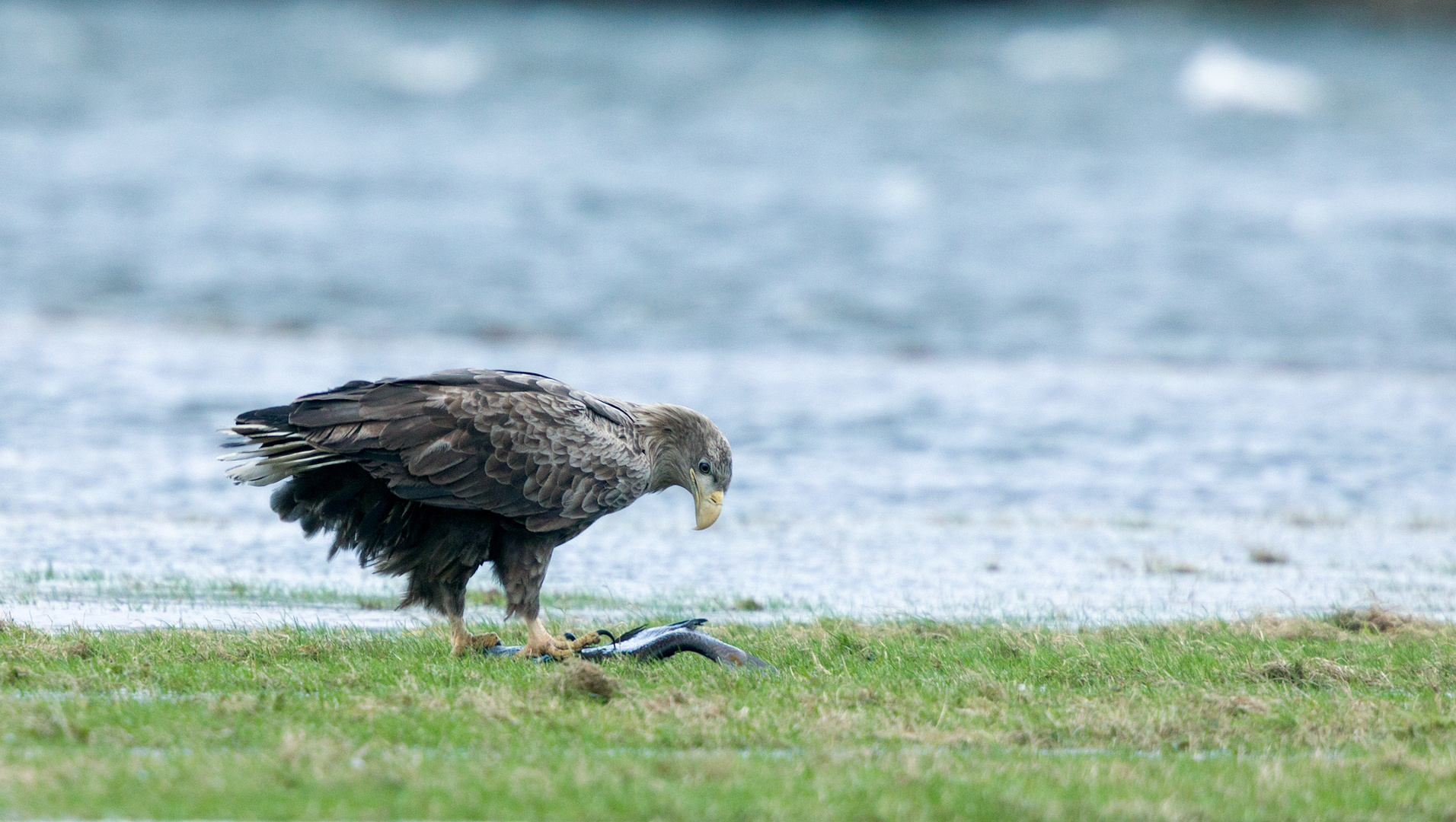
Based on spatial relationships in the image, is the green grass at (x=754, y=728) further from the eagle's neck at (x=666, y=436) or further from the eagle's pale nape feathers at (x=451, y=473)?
the eagle's neck at (x=666, y=436)

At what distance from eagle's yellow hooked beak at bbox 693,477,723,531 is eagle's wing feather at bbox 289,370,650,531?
39 centimetres

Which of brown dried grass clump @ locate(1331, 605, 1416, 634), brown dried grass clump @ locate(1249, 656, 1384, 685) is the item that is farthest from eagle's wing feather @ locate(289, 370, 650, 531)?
brown dried grass clump @ locate(1331, 605, 1416, 634)

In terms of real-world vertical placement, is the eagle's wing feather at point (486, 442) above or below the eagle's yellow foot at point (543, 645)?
above

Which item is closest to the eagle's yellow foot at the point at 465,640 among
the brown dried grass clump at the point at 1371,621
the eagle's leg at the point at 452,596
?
the eagle's leg at the point at 452,596

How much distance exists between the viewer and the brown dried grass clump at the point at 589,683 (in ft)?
21.1

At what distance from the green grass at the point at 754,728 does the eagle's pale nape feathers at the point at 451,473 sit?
0.44m

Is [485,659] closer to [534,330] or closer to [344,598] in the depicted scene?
[344,598]

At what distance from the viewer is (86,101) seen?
48.0 m

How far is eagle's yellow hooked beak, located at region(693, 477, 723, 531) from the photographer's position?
26.8 feet

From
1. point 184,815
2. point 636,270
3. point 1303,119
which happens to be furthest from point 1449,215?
point 184,815

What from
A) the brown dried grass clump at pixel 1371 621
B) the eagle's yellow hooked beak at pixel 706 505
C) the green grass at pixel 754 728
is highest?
the eagle's yellow hooked beak at pixel 706 505

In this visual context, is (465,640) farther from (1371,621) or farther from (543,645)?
(1371,621)

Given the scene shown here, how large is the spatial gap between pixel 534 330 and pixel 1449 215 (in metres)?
24.2

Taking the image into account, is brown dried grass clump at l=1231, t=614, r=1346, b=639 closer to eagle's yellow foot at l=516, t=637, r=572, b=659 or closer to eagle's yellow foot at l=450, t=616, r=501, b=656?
eagle's yellow foot at l=516, t=637, r=572, b=659
